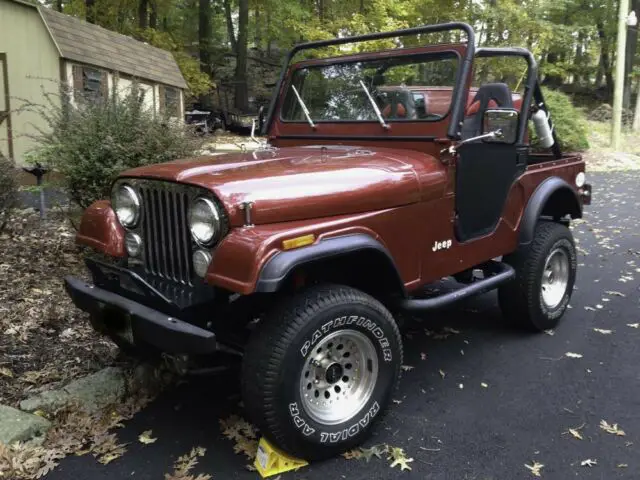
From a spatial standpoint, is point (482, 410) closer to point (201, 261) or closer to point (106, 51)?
point (201, 261)

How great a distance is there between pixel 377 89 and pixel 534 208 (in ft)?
4.54

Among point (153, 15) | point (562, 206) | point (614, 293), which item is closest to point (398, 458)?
point (562, 206)

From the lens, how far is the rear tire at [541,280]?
4.21 meters

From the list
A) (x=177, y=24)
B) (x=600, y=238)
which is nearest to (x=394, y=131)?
(x=600, y=238)

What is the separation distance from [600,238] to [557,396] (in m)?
5.01

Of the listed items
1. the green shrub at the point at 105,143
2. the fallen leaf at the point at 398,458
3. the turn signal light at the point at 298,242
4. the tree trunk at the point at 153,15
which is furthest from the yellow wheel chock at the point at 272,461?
the tree trunk at the point at 153,15

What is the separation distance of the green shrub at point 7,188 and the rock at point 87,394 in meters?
2.45

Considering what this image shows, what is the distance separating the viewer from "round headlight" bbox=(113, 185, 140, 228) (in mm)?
3053

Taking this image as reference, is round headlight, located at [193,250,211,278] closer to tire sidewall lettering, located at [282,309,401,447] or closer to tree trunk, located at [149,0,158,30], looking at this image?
tire sidewall lettering, located at [282,309,401,447]

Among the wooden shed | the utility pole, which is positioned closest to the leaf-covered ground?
the wooden shed

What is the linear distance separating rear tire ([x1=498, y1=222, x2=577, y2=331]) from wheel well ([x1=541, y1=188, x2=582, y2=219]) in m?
0.20

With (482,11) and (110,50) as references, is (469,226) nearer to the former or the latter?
(110,50)

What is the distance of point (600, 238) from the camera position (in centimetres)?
782

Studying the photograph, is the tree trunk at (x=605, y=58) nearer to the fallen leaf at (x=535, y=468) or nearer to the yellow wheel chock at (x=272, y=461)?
the fallen leaf at (x=535, y=468)
